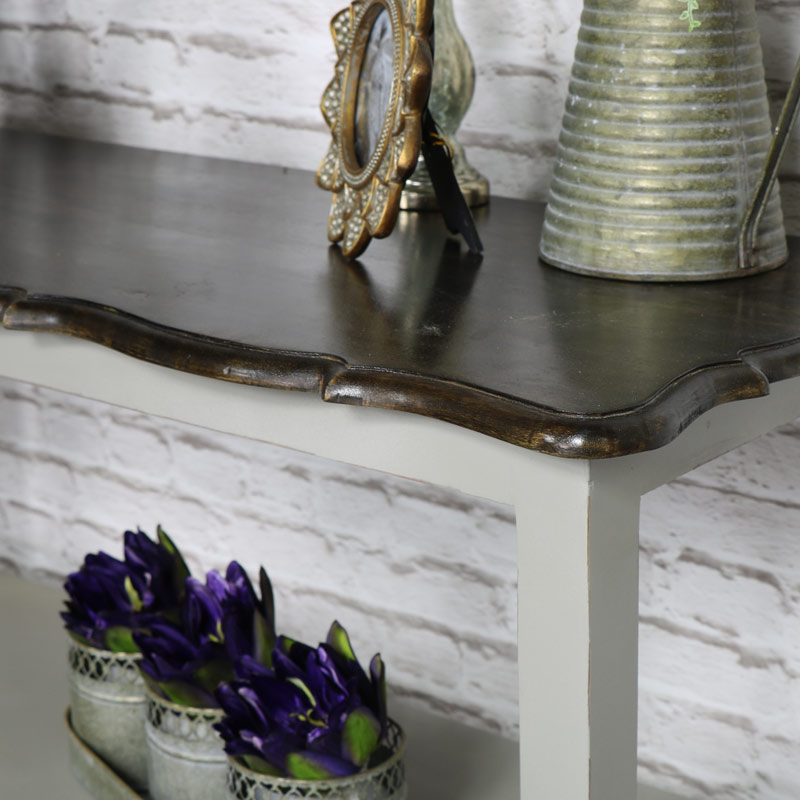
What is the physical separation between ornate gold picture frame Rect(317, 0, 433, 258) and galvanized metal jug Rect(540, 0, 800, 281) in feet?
0.35

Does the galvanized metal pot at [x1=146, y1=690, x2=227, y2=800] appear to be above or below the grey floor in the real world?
above

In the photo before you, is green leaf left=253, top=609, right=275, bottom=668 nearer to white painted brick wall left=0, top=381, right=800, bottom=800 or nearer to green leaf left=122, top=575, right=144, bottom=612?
green leaf left=122, top=575, right=144, bottom=612

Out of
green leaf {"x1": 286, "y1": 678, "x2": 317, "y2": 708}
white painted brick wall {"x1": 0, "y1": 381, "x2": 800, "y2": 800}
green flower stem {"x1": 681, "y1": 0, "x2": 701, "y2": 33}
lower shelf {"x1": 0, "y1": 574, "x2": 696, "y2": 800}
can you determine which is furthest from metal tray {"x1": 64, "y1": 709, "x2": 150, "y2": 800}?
green flower stem {"x1": 681, "y1": 0, "x2": 701, "y2": 33}

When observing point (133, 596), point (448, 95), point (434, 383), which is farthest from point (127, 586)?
point (434, 383)

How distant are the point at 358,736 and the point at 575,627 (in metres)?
0.41

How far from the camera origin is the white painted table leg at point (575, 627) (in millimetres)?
532

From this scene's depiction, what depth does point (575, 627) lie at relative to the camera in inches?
21.1

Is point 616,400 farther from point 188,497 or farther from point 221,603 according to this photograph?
point 188,497

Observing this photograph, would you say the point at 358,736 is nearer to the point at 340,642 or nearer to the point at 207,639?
the point at 340,642

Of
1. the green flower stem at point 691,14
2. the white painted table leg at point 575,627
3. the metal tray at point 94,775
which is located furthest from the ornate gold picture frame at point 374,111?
A: the metal tray at point 94,775

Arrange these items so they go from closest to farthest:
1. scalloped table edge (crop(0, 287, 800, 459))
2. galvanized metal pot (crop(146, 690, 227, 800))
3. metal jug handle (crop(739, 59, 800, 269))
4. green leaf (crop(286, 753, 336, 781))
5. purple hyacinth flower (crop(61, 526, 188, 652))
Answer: scalloped table edge (crop(0, 287, 800, 459)) < metal jug handle (crop(739, 59, 800, 269)) < green leaf (crop(286, 753, 336, 781)) < galvanized metal pot (crop(146, 690, 227, 800)) < purple hyacinth flower (crop(61, 526, 188, 652))

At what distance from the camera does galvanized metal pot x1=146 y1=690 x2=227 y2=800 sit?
997mm

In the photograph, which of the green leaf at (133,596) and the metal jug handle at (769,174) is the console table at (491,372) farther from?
the green leaf at (133,596)

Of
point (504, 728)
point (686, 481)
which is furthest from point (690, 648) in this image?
point (504, 728)
